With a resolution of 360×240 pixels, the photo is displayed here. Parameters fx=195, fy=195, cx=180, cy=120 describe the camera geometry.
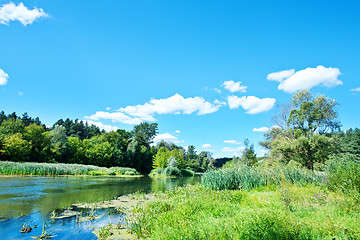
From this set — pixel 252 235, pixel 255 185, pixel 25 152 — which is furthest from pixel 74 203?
pixel 25 152

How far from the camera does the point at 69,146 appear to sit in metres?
43.8

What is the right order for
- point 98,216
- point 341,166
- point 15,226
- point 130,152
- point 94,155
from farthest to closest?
1. point 130,152
2. point 94,155
3. point 341,166
4. point 98,216
5. point 15,226

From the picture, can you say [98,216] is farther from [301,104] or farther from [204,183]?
[301,104]

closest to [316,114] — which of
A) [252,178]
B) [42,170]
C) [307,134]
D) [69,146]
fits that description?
[307,134]

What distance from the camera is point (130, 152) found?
52.4 meters

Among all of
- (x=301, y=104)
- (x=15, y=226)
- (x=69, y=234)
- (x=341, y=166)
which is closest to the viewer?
(x=69, y=234)

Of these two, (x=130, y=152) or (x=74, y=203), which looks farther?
(x=130, y=152)

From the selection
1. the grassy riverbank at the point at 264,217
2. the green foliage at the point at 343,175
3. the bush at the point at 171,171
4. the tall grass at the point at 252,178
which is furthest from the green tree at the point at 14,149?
the green foliage at the point at 343,175

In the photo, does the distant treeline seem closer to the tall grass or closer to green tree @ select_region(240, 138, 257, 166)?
green tree @ select_region(240, 138, 257, 166)

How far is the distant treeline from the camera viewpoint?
105 feet

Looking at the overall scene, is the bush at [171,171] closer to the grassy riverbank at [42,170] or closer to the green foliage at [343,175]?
the grassy riverbank at [42,170]

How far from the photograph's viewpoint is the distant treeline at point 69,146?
32.1 m

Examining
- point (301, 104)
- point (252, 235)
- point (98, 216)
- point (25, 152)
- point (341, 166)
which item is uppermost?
point (301, 104)

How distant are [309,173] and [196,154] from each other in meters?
78.9
